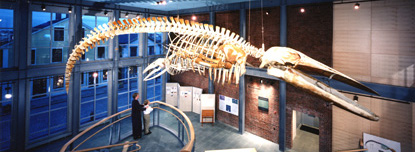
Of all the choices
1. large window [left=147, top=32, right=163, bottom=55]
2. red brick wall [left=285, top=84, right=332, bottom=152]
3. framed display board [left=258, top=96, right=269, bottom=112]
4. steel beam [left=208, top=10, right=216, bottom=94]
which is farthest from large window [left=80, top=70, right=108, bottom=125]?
red brick wall [left=285, top=84, right=332, bottom=152]

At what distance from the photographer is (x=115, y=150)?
7.16 m

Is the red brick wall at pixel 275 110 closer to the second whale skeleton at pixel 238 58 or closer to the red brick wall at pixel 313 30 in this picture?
the red brick wall at pixel 313 30

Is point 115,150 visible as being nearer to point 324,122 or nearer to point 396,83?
point 324,122

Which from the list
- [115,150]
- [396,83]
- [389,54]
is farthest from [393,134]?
[115,150]

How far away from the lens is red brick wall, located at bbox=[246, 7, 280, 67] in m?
8.69

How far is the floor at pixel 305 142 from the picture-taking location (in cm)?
853

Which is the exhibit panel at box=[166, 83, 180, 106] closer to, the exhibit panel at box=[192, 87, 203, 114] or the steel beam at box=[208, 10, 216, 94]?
the exhibit panel at box=[192, 87, 203, 114]

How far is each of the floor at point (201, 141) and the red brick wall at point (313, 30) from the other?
4369 millimetres

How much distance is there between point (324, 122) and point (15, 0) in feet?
40.0

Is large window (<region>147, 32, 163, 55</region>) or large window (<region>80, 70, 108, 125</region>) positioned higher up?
large window (<region>147, 32, 163, 55</region>)

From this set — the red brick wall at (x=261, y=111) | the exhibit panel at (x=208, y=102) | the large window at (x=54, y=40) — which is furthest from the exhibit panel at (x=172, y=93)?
the large window at (x=54, y=40)

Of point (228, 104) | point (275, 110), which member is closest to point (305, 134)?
point (275, 110)

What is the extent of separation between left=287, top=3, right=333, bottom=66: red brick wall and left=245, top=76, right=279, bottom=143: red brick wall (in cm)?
196

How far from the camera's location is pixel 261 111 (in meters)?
Answer: 9.48
